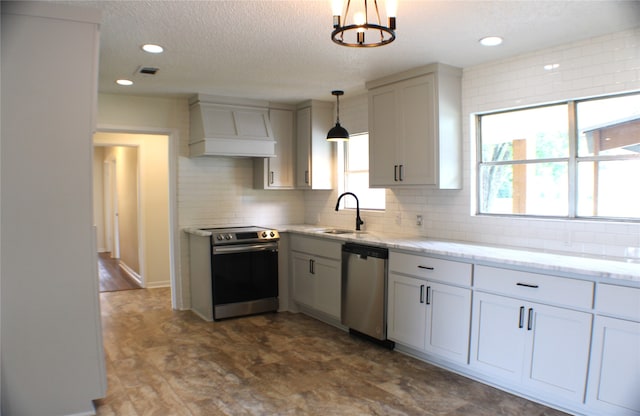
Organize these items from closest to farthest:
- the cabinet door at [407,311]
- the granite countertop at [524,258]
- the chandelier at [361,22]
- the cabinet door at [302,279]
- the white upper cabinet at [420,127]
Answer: the chandelier at [361,22]
the granite countertop at [524,258]
the cabinet door at [407,311]
the white upper cabinet at [420,127]
the cabinet door at [302,279]

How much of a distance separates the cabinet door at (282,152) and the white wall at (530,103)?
145 centimetres

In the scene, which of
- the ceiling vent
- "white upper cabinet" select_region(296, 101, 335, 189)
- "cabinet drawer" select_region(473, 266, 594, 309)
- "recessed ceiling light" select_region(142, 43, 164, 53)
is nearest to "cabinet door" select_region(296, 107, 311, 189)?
"white upper cabinet" select_region(296, 101, 335, 189)

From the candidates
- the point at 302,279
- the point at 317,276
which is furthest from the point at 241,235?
the point at 317,276

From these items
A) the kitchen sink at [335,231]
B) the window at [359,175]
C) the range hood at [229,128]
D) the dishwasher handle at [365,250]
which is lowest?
the dishwasher handle at [365,250]

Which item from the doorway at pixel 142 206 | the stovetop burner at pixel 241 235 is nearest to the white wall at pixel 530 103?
the stovetop burner at pixel 241 235

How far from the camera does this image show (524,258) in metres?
2.99

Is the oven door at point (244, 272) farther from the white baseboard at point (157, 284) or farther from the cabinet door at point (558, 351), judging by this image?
the cabinet door at point (558, 351)

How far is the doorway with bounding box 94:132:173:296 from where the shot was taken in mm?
6488

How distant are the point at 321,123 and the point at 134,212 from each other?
367 centimetres

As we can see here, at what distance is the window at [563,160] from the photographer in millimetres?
3098

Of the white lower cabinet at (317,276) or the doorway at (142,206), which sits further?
the doorway at (142,206)

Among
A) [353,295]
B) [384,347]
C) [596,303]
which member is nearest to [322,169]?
[353,295]

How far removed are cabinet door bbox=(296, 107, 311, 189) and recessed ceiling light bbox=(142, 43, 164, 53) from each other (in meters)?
2.24

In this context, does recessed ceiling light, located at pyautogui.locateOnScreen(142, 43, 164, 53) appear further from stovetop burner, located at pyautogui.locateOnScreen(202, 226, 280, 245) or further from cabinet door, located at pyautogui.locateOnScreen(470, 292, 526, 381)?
cabinet door, located at pyautogui.locateOnScreen(470, 292, 526, 381)
